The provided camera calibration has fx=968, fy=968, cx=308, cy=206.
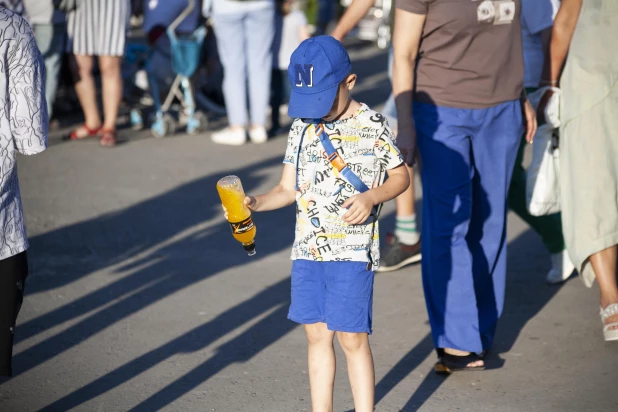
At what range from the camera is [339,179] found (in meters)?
3.59

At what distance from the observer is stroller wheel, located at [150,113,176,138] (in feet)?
33.4

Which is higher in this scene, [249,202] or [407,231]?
[249,202]

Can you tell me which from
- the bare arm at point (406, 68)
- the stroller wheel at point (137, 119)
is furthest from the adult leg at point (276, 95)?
the bare arm at point (406, 68)

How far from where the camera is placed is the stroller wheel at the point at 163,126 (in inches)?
400

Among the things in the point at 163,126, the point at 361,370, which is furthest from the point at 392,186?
the point at 163,126

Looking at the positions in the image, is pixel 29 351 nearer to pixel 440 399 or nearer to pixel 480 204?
pixel 440 399

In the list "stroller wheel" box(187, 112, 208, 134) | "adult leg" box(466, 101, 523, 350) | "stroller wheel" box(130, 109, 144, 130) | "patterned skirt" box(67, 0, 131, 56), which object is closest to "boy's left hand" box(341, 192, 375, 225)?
"adult leg" box(466, 101, 523, 350)

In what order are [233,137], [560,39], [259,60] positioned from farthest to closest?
[233,137] → [259,60] → [560,39]

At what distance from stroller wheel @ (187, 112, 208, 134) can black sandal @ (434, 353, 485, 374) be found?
6.32 m

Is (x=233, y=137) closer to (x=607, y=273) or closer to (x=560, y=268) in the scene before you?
(x=560, y=268)

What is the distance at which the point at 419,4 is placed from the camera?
4.28 metres

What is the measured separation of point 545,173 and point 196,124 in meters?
5.89

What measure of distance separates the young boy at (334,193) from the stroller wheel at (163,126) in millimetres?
6629

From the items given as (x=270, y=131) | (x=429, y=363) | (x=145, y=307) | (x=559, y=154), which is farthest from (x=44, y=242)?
(x=270, y=131)
